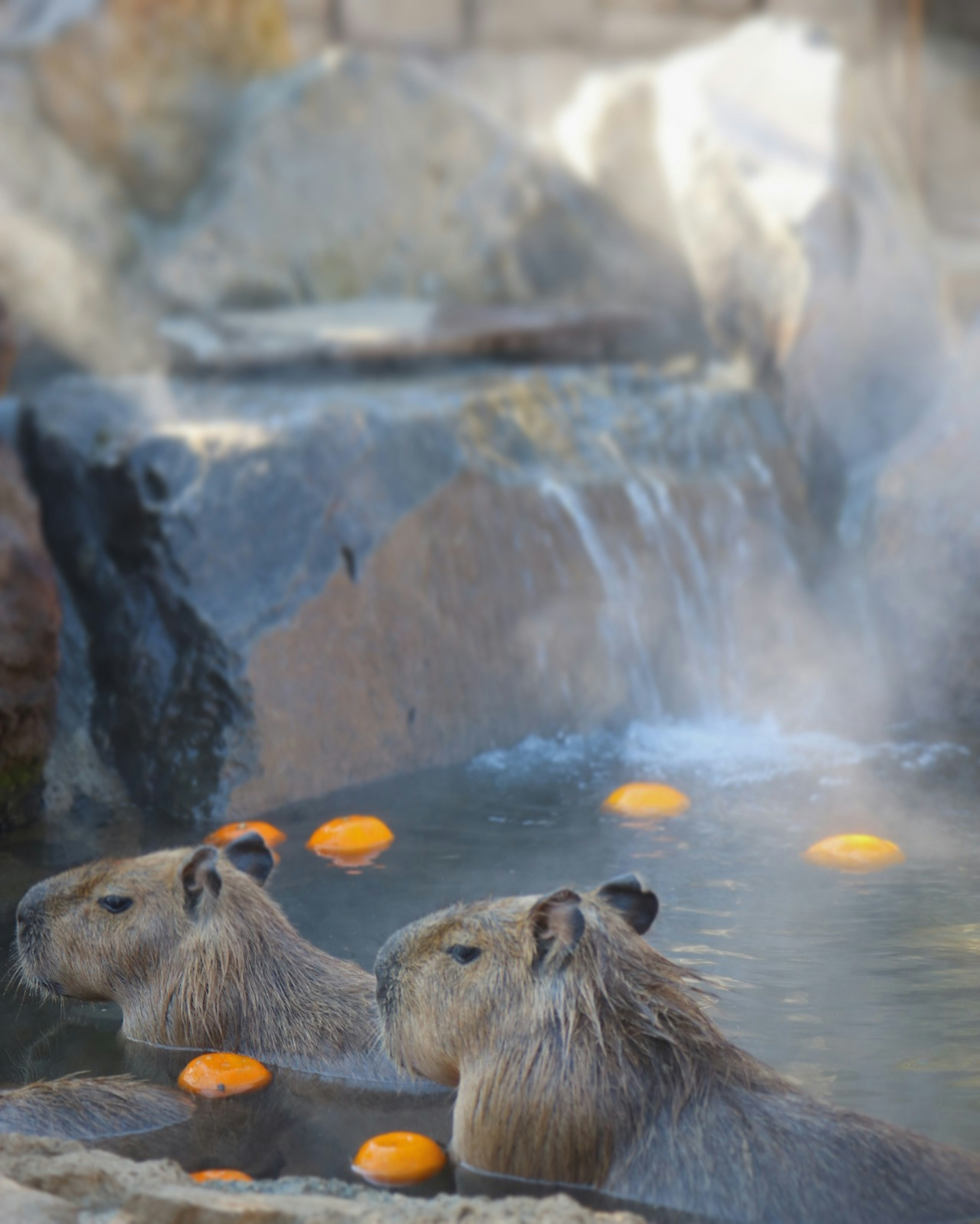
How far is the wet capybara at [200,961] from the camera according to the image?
11.8 ft

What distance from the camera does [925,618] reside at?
6.98 meters

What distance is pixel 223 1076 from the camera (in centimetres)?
347

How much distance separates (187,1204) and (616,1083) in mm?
875

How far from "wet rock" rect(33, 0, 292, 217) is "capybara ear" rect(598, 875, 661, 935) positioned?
22.4 ft

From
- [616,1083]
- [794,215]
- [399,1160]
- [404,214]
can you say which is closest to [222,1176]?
[399,1160]

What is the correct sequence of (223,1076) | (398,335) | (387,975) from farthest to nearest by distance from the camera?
(398,335), (223,1076), (387,975)

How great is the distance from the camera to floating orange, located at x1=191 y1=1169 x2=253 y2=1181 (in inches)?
114

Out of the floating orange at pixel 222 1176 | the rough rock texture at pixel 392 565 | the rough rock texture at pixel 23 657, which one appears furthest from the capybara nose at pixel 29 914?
the rough rock texture at pixel 392 565

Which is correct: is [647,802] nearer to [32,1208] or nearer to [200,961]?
[200,961]

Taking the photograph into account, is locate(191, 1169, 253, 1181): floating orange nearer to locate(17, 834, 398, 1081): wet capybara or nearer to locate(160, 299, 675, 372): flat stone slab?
locate(17, 834, 398, 1081): wet capybara

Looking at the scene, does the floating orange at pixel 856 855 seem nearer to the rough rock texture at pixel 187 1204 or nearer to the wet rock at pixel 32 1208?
the rough rock texture at pixel 187 1204

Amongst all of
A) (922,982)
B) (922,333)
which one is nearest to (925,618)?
(922,333)

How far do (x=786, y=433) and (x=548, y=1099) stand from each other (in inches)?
216

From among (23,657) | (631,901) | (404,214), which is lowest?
(631,901)
